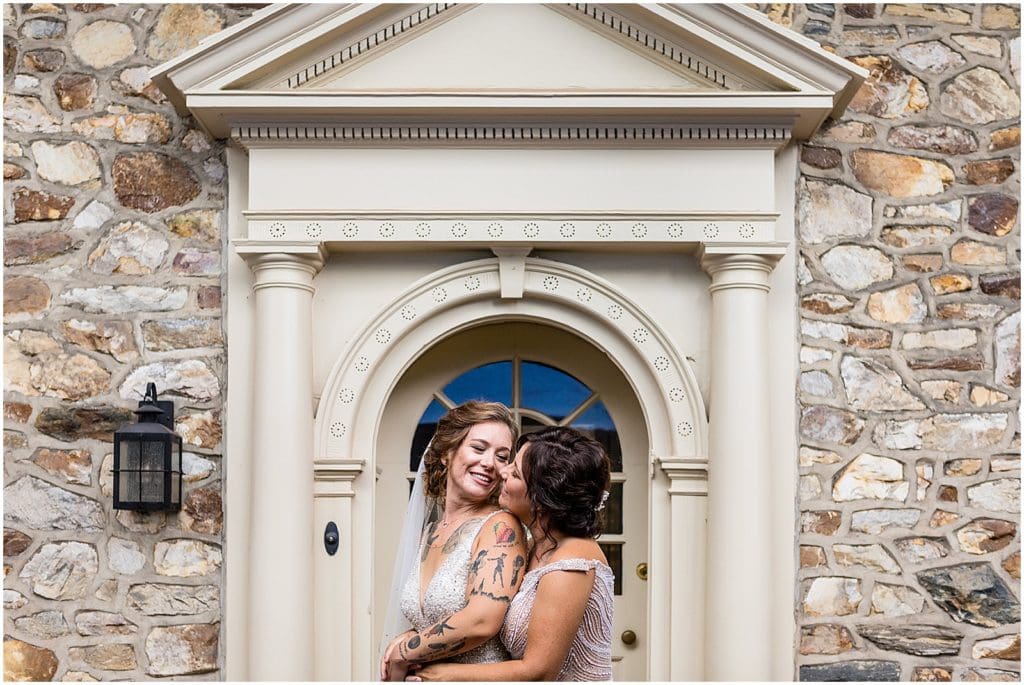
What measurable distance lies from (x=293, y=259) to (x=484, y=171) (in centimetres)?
81

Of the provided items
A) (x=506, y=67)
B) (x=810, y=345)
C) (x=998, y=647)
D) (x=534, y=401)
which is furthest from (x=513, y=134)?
(x=998, y=647)

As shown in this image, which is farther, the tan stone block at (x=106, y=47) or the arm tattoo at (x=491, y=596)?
the tan stone block at (x=106, y=47)

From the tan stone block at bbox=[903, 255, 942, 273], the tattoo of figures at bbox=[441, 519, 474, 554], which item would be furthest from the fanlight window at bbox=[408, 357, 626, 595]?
the tattoo of figures at bbox=[441, 519, 474, 554]

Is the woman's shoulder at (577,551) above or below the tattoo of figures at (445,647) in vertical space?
above

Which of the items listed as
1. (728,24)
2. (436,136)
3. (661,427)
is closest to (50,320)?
(436,136)

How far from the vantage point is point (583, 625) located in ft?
11.1

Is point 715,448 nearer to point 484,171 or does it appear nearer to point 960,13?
point 484,171

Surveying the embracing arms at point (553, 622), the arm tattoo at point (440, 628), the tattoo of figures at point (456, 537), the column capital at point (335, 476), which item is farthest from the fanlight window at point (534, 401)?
the embracing arms at point (553, 622)

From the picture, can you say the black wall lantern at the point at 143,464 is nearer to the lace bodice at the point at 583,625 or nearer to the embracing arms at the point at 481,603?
the embracing arms at the point at 481,603

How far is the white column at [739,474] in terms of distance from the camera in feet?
15.4

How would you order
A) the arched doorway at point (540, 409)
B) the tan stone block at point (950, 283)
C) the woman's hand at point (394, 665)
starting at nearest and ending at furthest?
the woman's hand at point (394, 665) < the tan stone block at point (950, 283) < the arched doorway at point (540, 409)

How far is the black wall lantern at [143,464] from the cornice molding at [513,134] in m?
1.17

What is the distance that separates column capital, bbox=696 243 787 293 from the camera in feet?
15.8

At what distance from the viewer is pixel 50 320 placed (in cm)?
506
